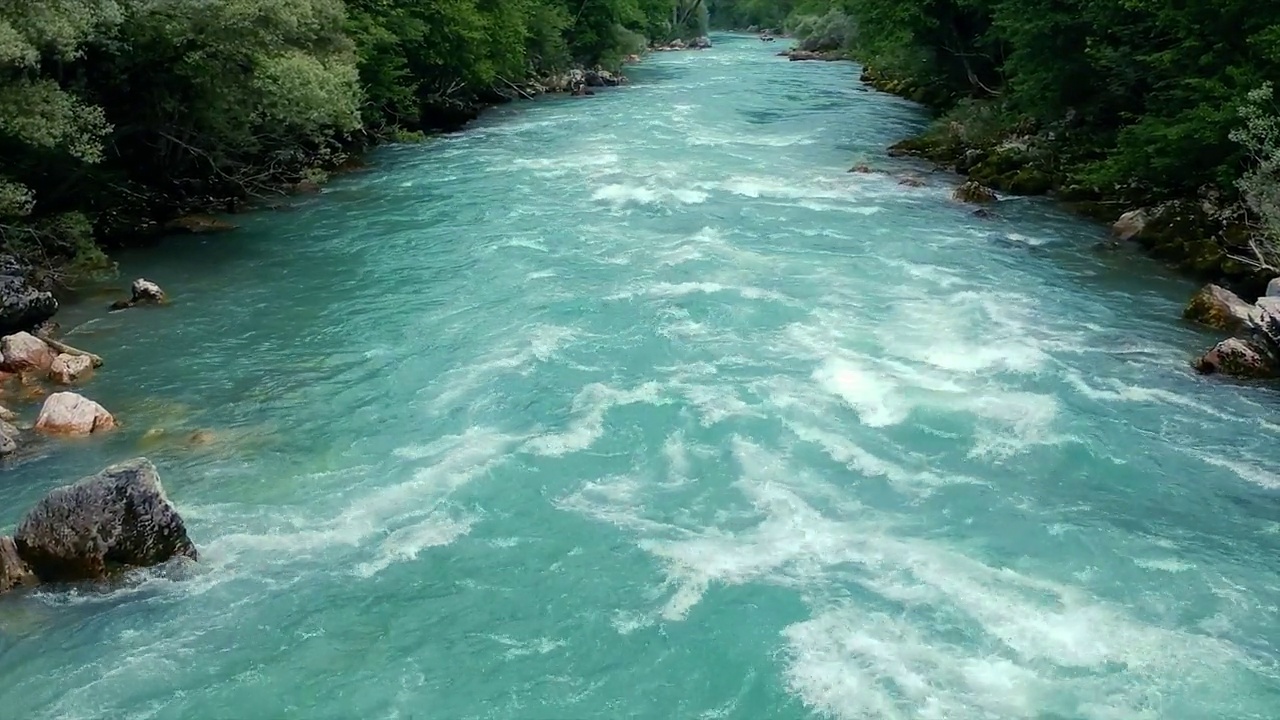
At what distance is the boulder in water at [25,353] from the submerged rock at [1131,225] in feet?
63.9

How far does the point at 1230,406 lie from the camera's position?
48.2ft

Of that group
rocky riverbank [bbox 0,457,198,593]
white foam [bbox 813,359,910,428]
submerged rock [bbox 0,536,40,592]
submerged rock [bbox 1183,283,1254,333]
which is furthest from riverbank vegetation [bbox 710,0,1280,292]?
submerged rock [bbox 0,536,40,592]

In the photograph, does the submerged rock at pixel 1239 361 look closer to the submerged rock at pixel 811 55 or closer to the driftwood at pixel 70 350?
the driftwood at pixel 70 350

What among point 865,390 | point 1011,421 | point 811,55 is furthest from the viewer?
point 811,55

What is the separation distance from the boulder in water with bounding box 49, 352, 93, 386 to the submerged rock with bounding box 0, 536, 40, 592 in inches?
218

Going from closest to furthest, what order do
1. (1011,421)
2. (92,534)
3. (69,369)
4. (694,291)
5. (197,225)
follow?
(92,534) < (1011,421) < (69,369) < (694,291) < (197,225)

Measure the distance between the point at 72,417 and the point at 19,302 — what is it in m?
4.02

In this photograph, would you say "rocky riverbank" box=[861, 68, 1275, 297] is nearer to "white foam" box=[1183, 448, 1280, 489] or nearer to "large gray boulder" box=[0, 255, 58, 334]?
"white foam" box=[1183, 448, 1280, 489]

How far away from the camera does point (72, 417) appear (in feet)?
46.8

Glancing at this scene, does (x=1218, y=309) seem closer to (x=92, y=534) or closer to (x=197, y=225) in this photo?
(x=92, y=534)

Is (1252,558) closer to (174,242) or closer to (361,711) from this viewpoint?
(361,711)

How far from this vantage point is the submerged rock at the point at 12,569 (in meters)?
10.8

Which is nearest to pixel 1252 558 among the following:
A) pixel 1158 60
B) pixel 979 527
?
pixel 979 527

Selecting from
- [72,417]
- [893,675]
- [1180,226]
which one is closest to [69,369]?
[72,417]
